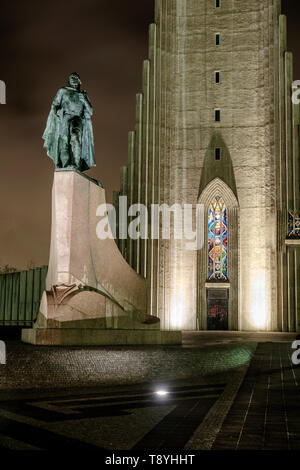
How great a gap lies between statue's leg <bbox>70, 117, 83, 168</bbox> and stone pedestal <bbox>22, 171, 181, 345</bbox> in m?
0.40

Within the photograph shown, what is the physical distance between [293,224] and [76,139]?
722 inches

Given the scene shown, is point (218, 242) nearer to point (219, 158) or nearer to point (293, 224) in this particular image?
point (293, 224)

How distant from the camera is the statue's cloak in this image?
1140 centimetres

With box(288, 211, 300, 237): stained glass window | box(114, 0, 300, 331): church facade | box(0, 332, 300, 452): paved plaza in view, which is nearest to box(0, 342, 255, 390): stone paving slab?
box(0, 332, 300, 452): paved plaza

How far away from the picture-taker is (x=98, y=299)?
1066cm

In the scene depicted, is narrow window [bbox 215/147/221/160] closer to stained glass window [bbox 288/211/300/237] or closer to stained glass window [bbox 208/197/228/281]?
stained glass window [bbox 208/197/228/281]

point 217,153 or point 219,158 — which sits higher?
point 217,153

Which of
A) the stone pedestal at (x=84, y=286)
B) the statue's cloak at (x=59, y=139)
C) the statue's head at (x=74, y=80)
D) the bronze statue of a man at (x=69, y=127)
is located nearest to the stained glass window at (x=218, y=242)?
the stone pedestal at (x=84, y=286)

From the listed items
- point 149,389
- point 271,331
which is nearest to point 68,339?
point 149,389

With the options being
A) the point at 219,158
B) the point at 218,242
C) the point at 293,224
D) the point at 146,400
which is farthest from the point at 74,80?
the point at 218,242

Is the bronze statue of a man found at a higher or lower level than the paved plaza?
higher

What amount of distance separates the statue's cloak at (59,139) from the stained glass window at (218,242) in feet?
62.7

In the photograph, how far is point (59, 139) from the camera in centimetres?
1141
